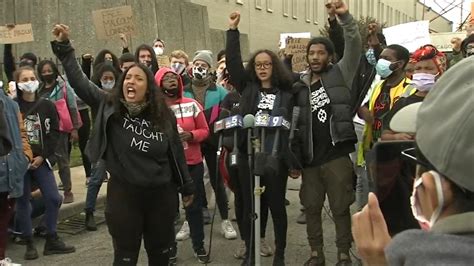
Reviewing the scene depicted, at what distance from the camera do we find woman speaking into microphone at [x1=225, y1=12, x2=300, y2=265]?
4.88 meters

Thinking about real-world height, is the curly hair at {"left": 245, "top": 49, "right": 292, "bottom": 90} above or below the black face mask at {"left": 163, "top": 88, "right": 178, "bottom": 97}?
above

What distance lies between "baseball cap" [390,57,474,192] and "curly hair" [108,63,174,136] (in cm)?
313

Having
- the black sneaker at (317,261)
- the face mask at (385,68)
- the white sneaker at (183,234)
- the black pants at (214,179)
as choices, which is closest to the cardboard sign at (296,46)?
the black pants at (214,179)

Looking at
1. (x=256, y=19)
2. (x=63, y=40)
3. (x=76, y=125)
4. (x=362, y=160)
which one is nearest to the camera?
(x=63, y=40)

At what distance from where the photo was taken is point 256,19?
36.2m

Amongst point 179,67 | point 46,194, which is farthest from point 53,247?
point 179,67

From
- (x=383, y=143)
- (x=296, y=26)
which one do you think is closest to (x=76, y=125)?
(x=383, y=143)

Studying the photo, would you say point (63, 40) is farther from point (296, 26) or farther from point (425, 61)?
point (296, 26)

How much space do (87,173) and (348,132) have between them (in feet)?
16.2

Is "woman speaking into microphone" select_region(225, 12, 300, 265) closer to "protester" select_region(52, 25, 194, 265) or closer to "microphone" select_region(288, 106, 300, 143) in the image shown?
"microphone" select_region(288, 106, 300, 143)

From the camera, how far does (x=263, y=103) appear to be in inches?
195

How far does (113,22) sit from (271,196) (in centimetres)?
460

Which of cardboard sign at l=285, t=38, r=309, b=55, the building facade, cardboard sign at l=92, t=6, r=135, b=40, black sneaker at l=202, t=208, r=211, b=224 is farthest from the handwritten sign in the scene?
the building facade

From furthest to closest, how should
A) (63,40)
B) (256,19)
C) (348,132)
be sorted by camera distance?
(256,19), (348,132), (63,40)
